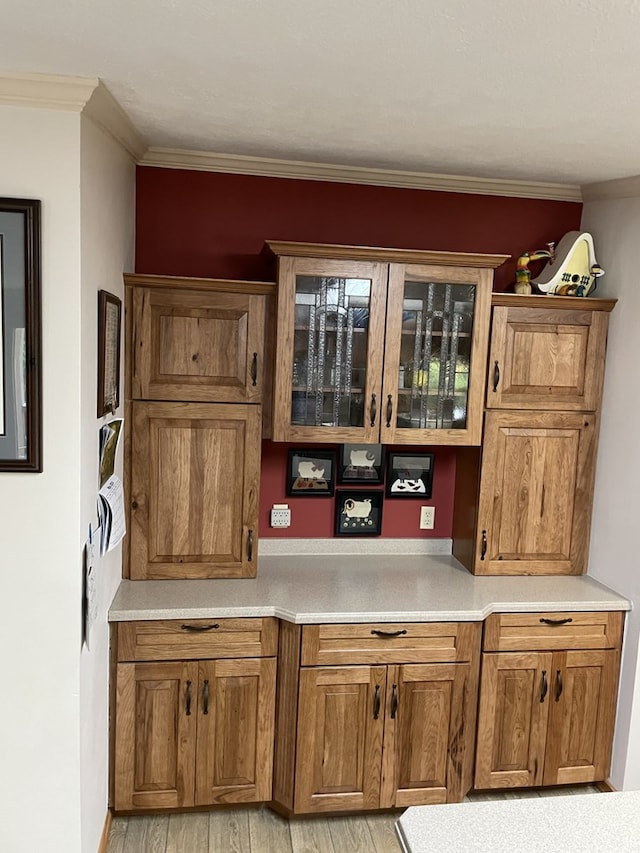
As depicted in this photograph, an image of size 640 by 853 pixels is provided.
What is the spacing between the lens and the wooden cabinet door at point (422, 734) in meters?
2.78

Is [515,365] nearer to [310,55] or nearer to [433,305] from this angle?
[433,305]

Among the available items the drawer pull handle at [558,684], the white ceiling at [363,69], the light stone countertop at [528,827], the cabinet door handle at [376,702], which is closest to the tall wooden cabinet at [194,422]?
the white ceiling at [363,69]

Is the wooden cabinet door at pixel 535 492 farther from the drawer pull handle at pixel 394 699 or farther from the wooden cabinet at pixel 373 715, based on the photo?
the drawer pull handle at pixel 394 699

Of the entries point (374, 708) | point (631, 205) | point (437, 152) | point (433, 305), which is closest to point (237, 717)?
point (374, 708)

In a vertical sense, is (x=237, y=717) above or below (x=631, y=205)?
below

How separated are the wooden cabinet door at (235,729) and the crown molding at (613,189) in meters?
2.30

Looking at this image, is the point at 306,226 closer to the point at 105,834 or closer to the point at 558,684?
the point at 558,684

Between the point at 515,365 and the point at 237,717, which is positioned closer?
the point at 237,717

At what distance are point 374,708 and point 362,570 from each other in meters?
0.59

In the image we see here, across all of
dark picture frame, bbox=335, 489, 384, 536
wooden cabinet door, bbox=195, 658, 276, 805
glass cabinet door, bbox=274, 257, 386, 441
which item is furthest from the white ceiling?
wooden cabinet door, bbox=195, 658, 276, 805

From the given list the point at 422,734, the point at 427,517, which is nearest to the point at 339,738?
the point at 422,734

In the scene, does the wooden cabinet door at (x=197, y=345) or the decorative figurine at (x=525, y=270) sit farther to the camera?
the decorative figurine at (x=525, y=270)

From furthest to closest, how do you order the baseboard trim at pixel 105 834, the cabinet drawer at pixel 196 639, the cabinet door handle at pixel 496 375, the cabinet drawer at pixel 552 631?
1. the cabinet door handle at pixel 496 375
2. the cabinet drawer at pixel 552 631
3. the cabinet drawer at pixel 196 639
4. the baseboard trim at pixel 105 834

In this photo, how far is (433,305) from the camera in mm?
2889
